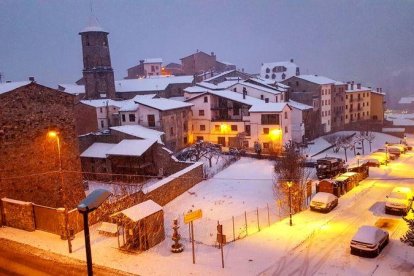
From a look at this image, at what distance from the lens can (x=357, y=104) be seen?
3201 inches

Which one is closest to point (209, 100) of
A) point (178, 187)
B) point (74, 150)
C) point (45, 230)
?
point (178, 187)

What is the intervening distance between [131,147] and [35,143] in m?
13.3

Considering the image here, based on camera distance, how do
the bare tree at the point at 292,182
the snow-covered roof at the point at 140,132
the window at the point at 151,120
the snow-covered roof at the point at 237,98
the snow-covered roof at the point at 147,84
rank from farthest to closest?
1. the snow-covered roof at the point at 147,84
2. the snow-covered roof at the point at 237,98
3. the window at the point at 151,120
4. the snow-covered roof at the point at 140,132
5. the bare tree at the point at 292,182

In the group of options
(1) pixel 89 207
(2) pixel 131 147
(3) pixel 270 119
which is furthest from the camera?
(3) pixel 270 119

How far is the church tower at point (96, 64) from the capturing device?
221 ft

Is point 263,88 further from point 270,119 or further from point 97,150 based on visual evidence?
point 97,150

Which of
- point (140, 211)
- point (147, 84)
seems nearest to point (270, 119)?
point (147, 84)

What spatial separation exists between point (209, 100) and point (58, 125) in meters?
30.1

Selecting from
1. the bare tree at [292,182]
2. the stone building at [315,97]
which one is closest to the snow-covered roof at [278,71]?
the stone building at [315,97]

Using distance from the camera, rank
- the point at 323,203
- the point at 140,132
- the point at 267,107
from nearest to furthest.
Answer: the point at 323,203 → the point at 140,132 → the point at 267,107

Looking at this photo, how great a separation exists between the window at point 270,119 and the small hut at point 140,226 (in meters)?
34.0

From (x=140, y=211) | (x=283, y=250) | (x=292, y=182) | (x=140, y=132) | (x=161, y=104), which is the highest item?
(x=161, y=104)

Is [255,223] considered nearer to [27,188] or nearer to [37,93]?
[27,188]

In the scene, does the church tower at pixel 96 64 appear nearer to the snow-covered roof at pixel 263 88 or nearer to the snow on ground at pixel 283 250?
the snow-covered roof at pixel 263 88
